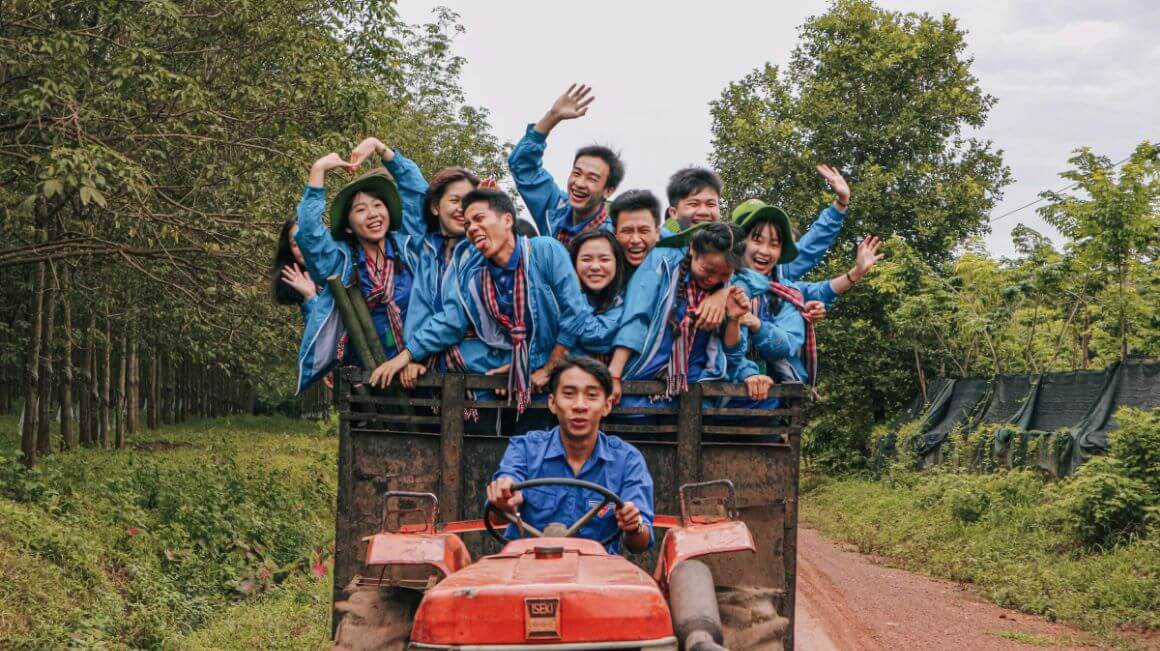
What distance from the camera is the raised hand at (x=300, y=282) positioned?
616 centimetres

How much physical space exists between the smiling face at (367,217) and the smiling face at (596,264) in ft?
3.47

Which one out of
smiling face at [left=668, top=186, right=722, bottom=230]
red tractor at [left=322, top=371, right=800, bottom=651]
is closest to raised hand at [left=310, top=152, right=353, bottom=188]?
red tractor at [left=322, top=371, right=800, bottom=651]

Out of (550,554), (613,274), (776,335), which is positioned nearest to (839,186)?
(776,335)

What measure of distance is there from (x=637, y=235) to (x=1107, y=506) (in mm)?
6933

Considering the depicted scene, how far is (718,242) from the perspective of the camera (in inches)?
221

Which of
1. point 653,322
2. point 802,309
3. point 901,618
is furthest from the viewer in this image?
point 901,618

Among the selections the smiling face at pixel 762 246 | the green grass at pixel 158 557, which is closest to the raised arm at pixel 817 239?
the smiling face at pixel 762 246

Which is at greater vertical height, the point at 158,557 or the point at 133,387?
the point at 133,387

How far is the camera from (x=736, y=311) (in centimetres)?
576

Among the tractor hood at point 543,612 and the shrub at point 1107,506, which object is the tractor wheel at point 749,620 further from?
the shrub at point 1107,506

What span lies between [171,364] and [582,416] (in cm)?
2689

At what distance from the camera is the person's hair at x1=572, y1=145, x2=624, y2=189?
6.76m

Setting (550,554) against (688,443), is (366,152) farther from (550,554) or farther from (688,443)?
(550,554)

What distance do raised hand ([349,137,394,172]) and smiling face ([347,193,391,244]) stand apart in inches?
8.7
